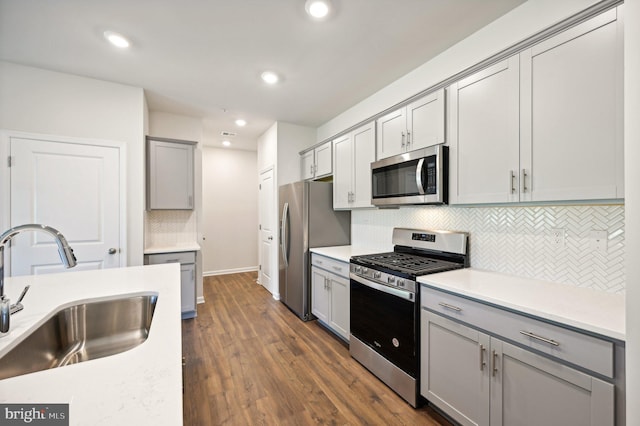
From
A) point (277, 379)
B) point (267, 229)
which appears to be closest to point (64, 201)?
point (267, 229)

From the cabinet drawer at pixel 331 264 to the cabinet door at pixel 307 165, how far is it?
128 centimetres

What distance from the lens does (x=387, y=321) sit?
80.4 inches

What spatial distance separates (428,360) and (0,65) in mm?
4356

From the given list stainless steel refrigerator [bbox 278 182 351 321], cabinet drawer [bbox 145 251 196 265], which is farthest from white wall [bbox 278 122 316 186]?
cabinet drawer [bbox 145 251 196 265]

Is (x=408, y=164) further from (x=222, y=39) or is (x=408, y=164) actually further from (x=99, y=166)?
(x=99, y=166)

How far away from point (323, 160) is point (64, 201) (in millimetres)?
2796

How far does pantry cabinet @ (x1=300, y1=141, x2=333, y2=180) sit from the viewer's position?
3498 millimetres

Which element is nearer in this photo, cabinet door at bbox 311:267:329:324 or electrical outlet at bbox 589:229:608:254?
electrical outlet at bbox 589:229:608:254

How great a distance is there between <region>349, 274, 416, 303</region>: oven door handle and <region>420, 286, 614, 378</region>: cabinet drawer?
0.17 metres

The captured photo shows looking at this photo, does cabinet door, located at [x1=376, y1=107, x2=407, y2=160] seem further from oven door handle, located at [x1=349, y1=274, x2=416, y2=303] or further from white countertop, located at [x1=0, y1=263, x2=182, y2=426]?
white countertop, located at [x1=0, y1=263, x2=182, y2=426]

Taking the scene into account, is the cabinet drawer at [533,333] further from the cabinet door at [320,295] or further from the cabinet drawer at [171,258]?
the cabinet drawer at [171,258]

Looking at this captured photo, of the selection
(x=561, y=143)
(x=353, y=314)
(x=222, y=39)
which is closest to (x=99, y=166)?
(x=222, y=39)

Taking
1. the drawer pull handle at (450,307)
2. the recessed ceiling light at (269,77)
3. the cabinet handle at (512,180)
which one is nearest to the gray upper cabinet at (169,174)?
the recessed ceiling light at (269,77)

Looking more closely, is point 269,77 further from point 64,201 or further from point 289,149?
point 64,201
